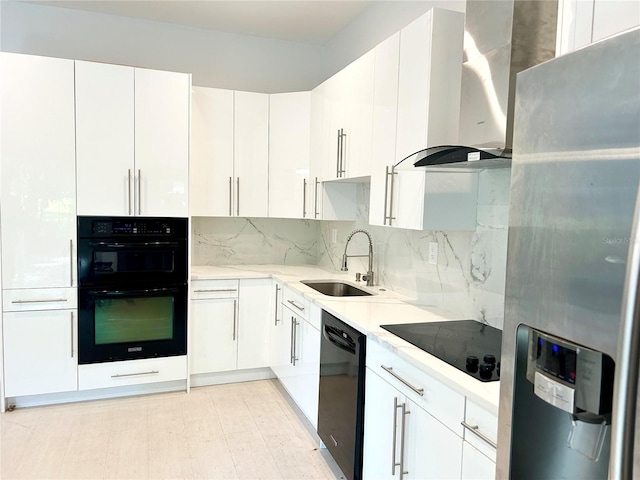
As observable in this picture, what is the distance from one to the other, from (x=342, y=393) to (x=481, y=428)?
104 centimetres

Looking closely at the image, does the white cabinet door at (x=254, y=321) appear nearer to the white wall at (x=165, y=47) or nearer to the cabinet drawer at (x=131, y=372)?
the cabinet drawer at (x=131, y=372)

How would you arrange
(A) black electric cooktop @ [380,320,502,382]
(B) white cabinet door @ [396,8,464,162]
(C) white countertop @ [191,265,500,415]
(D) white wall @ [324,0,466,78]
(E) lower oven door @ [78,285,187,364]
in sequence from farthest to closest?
(E) lower oven door @ [78,285,187,364] → (D) white wall @ [324,0,466,78] → (B) white cabinet door @ [396,8,464,162] → (A) black electric cooktop @ [380,320,502,382] → (C) white countertop @ [191,265,500,415]

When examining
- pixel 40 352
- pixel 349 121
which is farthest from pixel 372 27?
pixel 40 352

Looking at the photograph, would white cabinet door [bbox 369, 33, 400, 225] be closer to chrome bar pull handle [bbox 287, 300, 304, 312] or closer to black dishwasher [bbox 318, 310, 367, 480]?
black dishwasher [bbox 318, 310, 367, 480]

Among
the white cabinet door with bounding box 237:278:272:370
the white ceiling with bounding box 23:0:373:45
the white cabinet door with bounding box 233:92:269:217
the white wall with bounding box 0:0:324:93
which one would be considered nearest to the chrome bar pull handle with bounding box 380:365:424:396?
the white cabinet door with bounding box 237:278:272:370

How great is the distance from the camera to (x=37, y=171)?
9.63 ft

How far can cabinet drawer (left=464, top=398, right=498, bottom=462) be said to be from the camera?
4.12 ft

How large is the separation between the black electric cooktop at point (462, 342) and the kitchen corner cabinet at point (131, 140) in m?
2.01

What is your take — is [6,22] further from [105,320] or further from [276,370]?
[276,370]

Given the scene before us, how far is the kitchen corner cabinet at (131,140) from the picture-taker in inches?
118

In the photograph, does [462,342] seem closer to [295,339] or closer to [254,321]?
[295,339]

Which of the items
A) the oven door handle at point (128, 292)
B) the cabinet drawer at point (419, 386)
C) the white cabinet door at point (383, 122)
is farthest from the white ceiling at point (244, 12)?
the cabinet drawer at point (419, 386)

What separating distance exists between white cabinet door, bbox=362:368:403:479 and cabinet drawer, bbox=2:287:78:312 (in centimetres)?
220

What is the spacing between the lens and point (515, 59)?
1621 mm
